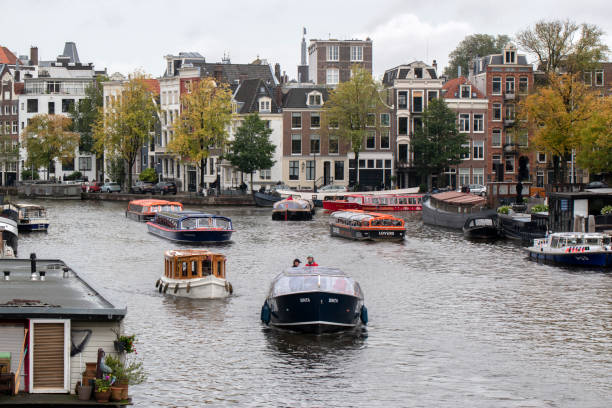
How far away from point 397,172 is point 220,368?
8919cm

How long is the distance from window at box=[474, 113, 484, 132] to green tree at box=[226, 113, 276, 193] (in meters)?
25.7

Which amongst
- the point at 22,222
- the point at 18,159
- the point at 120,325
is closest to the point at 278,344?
the point at 120,325

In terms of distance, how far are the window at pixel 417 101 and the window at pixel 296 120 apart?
14.0m

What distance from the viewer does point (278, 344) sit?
32.8 meters

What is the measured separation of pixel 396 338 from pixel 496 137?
86739 mm

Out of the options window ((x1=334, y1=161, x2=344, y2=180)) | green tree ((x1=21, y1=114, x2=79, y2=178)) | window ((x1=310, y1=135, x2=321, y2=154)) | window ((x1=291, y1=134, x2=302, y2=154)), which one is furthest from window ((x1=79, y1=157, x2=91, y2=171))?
window ((x1=334, y1=161, x2=344, y2=180))

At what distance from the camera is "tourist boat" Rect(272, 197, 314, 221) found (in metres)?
85.6

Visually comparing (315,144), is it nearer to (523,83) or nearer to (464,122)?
(464,122)

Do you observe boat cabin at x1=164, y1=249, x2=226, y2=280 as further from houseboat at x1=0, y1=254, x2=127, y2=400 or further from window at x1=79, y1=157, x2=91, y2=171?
window at x1=79, y1=157, x2=91, y2=171

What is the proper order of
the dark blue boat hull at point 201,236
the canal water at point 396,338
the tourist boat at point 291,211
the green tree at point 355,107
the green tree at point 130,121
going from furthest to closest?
the green tree at point 130,121 < the green tree at point 355,107 < the tourist boat at point 291,211 < the dark blue boat hull at point 201,236 < the canal water at point 396,338

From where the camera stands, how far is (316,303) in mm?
33250

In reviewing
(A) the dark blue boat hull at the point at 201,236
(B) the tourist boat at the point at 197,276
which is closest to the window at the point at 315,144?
(A) the dark blue boat hull at the point at 201,236

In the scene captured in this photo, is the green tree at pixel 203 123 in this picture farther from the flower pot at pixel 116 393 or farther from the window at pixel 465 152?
the flower pot at pixel 116 393

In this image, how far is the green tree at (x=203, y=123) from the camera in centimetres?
11069
